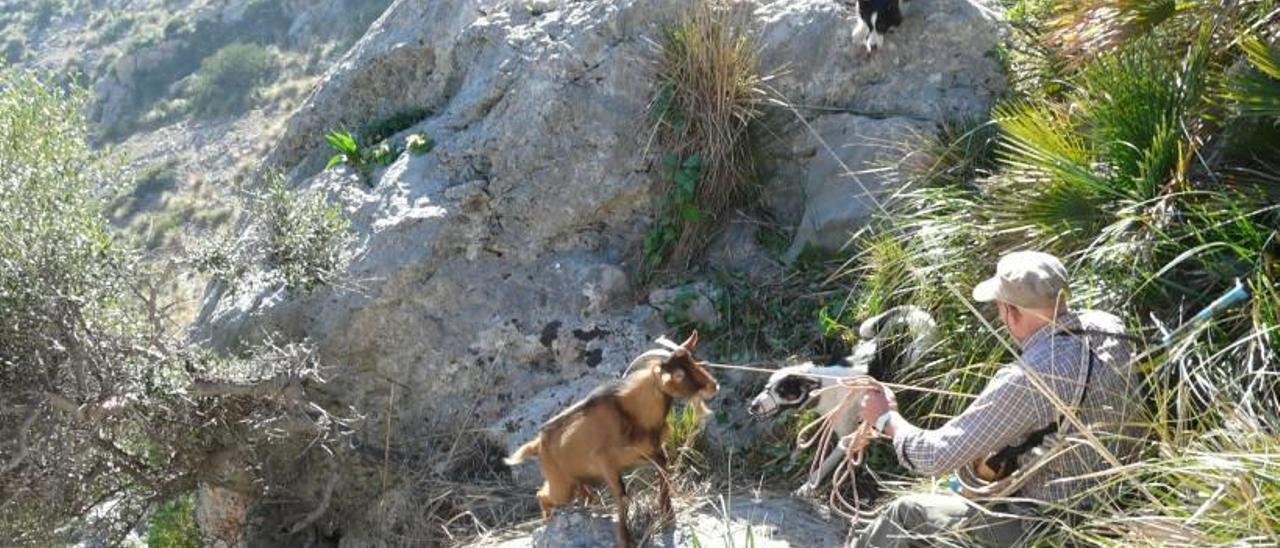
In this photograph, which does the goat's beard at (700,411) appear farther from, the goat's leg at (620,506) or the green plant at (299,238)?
the green plant at (299,238)

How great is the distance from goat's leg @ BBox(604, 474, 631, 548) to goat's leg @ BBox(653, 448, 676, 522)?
18cm

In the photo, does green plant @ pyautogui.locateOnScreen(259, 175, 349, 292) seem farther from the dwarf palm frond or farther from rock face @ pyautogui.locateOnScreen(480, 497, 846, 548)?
the dwarf palm frond

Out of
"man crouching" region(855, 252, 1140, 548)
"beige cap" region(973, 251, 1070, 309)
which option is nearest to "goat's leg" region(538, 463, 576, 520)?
"man crouching" region(855, 252, 1140, 548)

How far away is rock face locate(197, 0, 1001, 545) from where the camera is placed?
7.61 metres

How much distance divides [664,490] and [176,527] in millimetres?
3870

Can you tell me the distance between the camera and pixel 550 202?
803cm

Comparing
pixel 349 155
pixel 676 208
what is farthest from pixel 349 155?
pixel 676 208

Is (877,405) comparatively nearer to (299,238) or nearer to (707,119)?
(707,119)

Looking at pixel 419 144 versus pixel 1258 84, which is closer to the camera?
pixel 1258 84

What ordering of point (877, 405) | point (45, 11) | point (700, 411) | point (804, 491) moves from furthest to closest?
point (45, 11)
point (700, 411)
point (804, 491)
point (877, 405)

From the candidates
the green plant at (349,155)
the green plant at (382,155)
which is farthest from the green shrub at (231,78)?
the green plant at (382,155)

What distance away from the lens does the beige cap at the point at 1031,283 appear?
13.7ft

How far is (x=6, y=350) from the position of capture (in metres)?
6.54

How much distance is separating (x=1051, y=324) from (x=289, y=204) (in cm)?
467
